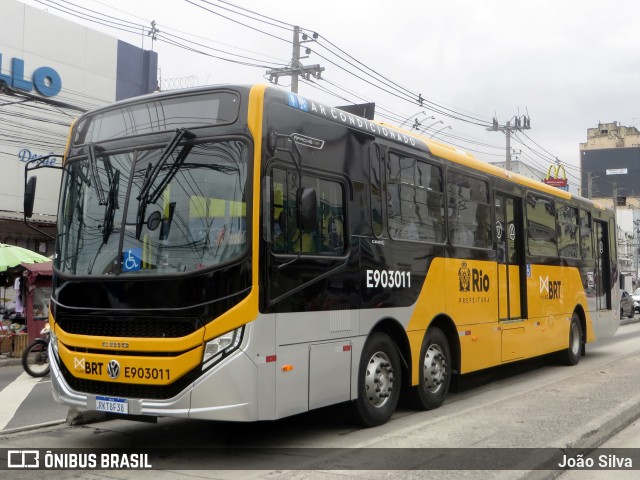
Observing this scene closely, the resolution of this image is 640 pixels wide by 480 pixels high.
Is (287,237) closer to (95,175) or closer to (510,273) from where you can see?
(95,175)

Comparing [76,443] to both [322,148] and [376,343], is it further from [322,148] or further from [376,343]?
[322,148]

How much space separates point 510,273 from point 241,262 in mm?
6204

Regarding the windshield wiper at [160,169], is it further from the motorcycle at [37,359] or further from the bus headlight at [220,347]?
the motorcycle at [37,359]

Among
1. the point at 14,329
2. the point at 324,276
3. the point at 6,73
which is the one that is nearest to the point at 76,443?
the point at 324,276

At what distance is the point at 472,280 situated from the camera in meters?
9.70

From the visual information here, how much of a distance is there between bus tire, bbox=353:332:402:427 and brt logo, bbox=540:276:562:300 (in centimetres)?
497

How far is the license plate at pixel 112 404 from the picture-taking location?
604 cm

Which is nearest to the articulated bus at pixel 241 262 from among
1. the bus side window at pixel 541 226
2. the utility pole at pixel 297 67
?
the bus side window at pixel 541 226

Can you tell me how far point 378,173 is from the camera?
313 inches

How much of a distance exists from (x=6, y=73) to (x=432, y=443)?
21.1 m

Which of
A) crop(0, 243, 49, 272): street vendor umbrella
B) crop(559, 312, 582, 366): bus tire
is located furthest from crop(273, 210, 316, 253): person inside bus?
crop(0, 243, 49, 272): street vendor umbrella

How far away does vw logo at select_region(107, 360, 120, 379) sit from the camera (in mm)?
6137

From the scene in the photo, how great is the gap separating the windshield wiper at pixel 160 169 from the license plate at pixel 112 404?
143 centimetres

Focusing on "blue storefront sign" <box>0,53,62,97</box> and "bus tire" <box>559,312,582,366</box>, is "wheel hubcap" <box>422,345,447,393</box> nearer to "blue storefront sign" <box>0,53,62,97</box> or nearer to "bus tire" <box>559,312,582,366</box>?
"bus tire" <box>559,312,582,366</box>
